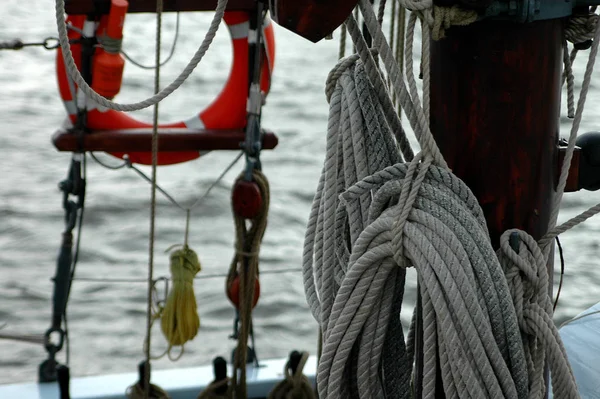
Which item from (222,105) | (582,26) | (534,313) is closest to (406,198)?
(534,313)

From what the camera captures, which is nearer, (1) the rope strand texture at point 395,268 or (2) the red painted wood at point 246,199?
(1) the rope strand texture at point 395,268

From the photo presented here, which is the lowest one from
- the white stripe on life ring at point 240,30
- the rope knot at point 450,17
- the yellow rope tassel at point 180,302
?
the yellow rope tassel at point 180,302

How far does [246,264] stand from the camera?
307 centimetres

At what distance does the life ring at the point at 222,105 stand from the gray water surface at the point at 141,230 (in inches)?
61.4

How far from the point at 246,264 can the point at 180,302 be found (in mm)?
300

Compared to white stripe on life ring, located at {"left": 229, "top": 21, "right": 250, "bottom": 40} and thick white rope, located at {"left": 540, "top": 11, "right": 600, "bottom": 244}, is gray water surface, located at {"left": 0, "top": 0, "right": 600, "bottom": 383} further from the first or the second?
thick white rope, located at {"left": 540, "top": 11, "right": 600, "bottom": 244}

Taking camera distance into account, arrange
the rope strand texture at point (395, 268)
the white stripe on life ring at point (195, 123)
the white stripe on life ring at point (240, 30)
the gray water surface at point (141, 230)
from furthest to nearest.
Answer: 1. the gray water surface at point (141, 230)
2. the white stripe on life ring at point (195, 123)
3. the white stripe on life ring at point (240, 30)
4. the rope strand texture at point (395, 268)

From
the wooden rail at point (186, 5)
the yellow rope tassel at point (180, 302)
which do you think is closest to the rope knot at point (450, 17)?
the wooden rail at point (186, 5)

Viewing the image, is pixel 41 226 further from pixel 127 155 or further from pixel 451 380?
pixel 451 380

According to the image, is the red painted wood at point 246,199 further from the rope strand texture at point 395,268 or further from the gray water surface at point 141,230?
the gray water surface at point 141,230

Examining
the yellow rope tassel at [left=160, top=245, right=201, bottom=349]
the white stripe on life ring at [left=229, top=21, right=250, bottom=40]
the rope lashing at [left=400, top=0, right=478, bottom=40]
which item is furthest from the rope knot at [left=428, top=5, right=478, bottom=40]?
the yellow rope tassel at [left=160, top=245, right=201, bottom=349]

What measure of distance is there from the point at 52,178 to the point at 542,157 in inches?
202

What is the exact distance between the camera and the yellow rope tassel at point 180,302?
3.22m

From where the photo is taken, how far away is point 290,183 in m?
6.27
